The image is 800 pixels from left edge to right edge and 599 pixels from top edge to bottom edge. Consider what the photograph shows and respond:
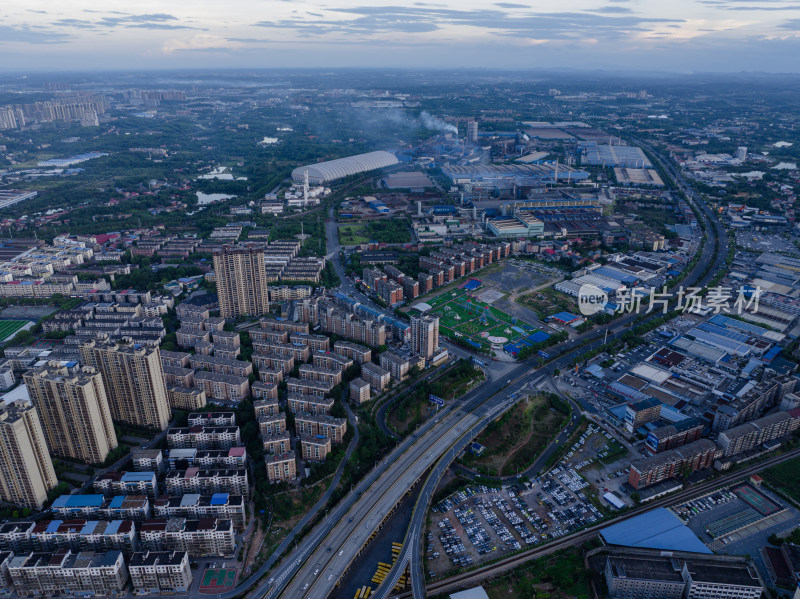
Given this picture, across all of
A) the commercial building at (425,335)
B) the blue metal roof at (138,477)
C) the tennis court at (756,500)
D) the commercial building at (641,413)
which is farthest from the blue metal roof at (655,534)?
the blue metal roof at (138,477)

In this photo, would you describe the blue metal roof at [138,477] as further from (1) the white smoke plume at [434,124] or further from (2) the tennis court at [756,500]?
(1) the white smoke plume at [434,124]

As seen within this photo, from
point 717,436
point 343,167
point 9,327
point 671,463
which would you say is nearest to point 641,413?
point 717,436

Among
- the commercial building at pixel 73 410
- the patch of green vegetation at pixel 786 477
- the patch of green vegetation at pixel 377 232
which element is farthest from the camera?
the patch of green vegetation at pixel 377 232

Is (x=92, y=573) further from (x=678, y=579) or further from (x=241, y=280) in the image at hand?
(x=241, y=280)

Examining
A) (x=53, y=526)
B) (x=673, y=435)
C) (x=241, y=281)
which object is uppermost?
(x=241, y=281)

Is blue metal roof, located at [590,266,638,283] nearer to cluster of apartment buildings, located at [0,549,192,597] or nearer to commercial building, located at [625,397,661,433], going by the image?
commercial building, located at [625,397,661,433]

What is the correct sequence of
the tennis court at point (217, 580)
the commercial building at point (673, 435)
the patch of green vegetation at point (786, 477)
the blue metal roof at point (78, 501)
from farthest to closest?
the commercial building at point (673, 435) → the patch of green vegetation at point (786, 477) → the blue metal roof at point (78, 501) → the tennis court at point (217, 580)
